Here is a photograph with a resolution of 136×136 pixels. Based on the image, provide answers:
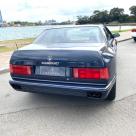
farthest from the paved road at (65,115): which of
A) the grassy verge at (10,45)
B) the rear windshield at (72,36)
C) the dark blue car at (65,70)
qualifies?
the grassy verge at (10,45)

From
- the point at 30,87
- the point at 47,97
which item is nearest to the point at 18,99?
the point at 47,97

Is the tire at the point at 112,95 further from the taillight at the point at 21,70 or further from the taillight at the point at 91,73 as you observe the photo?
the taillight at the point at 21,70

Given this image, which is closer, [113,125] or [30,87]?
[113,125]

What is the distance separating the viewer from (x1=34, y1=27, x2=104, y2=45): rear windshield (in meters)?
4.76

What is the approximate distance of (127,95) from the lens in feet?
16.2

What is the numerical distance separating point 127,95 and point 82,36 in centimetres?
150

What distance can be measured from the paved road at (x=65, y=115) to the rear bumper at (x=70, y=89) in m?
0.41

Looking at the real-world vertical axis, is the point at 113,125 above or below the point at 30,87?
below

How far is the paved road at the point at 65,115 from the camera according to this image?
350 centimetres

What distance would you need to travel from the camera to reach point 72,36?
497cm

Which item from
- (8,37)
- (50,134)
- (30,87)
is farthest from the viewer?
(8,37)

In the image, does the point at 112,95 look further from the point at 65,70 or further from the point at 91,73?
the point at 65,70

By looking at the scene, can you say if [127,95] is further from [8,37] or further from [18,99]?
[8,37]

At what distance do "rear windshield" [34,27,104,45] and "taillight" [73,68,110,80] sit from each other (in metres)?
1.08
